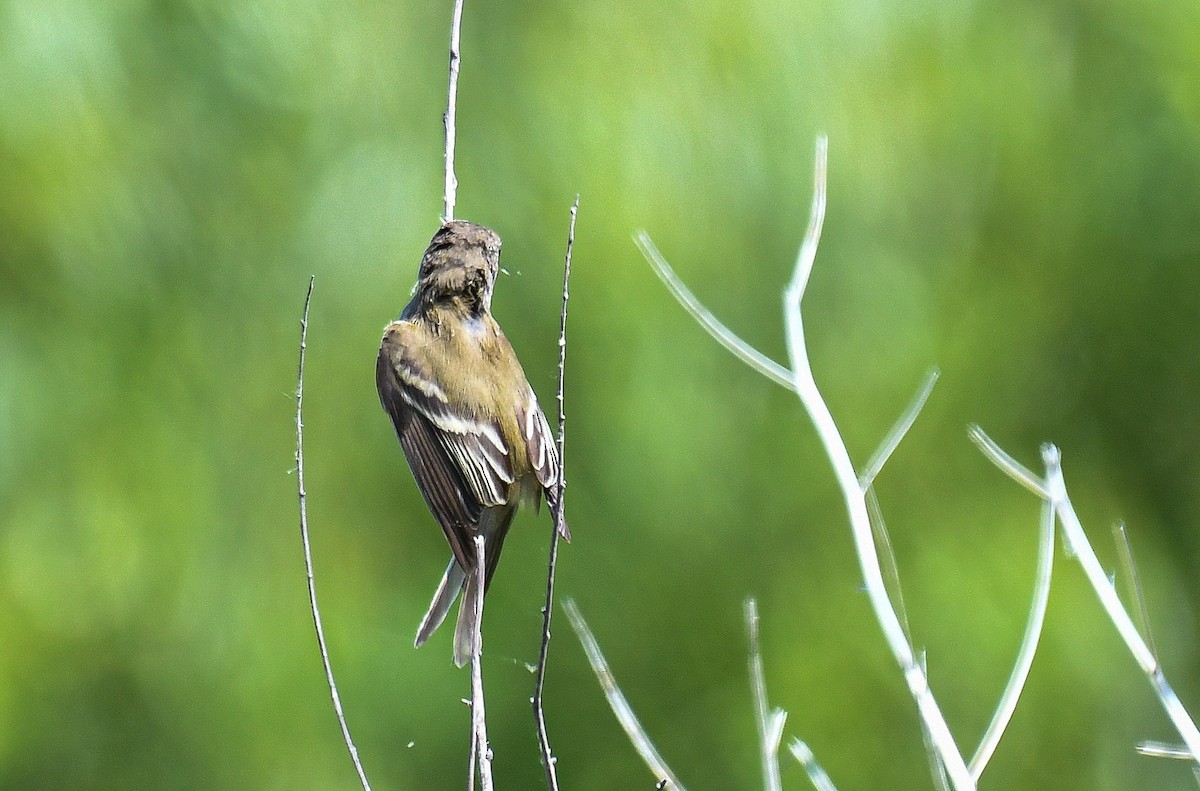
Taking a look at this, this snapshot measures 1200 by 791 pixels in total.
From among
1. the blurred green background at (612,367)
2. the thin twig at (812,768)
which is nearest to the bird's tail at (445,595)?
the thin twig at (812,768)

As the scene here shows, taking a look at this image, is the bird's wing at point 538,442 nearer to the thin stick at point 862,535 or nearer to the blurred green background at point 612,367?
the thin stick at point 862,535

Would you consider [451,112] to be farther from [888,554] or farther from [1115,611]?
[1115,611]

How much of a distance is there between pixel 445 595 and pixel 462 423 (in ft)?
1.65

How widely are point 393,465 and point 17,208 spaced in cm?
385

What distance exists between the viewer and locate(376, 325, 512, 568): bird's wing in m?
4.14

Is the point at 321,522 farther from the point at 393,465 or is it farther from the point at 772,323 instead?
the point at 772,323

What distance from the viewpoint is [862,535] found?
9.02 ft

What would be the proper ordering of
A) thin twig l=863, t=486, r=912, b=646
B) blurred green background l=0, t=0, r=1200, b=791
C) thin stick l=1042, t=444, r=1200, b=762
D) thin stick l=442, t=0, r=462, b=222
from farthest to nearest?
blurred green background l=0, t=0, r=1200, b=791
thin stick l=442, t=0, r=462, b=222
thin twig l=863, t=486, r=912, b=646
thin stick l=1042, t=444, r=1200, b=762

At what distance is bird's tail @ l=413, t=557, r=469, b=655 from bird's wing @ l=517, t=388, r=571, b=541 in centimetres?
33

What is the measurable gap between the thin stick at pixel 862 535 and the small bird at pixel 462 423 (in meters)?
1.34

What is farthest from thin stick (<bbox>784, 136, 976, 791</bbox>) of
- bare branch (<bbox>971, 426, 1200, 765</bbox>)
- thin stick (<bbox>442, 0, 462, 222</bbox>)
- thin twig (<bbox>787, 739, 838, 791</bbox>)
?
thin stick (<bbox>442, 0, 462, 222</bbox>)

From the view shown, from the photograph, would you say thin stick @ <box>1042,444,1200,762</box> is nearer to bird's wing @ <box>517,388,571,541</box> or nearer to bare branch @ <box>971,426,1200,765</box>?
bare branch @ <box>971,426,1200,765</box>

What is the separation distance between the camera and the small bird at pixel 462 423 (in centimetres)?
414

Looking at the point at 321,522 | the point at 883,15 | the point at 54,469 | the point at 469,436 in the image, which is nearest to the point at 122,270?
the point at 54,469
